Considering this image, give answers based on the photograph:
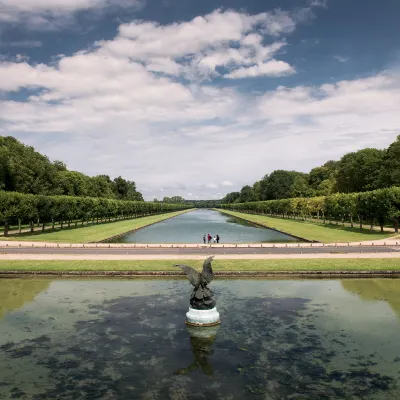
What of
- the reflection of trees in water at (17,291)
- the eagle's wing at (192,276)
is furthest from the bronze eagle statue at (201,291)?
the reflection of trees in water at (17,291)

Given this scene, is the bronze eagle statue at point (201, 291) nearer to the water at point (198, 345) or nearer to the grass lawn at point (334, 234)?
the water at point (198, 345)

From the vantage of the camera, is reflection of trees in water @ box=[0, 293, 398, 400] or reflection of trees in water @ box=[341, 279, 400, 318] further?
reflection of trees in water @ box=[341, 279, 400, 318]

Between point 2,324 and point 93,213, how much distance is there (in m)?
87.4

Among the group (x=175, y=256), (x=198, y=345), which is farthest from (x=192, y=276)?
(x=175, y=256)

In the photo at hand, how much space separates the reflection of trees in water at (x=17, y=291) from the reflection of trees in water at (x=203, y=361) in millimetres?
6142

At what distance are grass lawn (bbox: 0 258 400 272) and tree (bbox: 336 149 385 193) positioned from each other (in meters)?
82.9

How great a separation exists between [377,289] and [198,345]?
16.2 metres

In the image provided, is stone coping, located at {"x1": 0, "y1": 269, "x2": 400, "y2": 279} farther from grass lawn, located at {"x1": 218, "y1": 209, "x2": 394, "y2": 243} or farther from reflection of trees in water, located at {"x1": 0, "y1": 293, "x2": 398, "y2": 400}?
grass lawn, located at {"x1": 218, "y1": 209, "x2": 394, "y2": 243}

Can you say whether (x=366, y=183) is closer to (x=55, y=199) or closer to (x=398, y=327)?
(x=55, y=199)

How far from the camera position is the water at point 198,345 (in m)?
14.1

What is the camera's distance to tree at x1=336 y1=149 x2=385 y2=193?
121075mm

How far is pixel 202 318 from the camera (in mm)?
20609

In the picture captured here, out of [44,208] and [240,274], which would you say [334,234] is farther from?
[44,208]

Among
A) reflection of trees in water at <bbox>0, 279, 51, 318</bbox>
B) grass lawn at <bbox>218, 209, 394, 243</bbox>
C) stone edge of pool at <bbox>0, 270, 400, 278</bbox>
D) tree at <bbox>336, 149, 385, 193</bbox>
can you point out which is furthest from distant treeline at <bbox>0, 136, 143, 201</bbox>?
tree at <bbox>336, 149, 385, 193</bbox>
